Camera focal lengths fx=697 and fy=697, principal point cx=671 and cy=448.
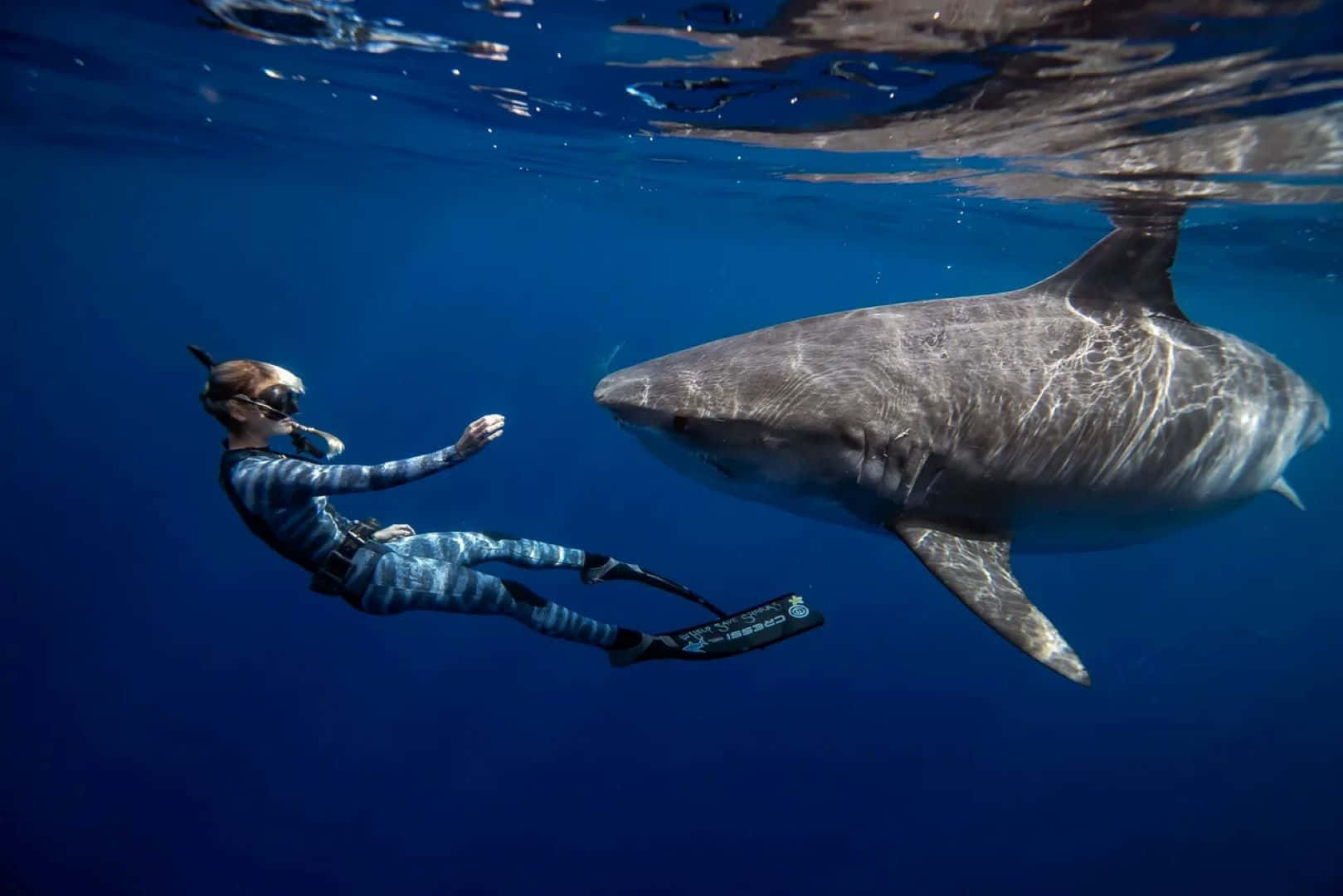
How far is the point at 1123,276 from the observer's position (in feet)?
18.4

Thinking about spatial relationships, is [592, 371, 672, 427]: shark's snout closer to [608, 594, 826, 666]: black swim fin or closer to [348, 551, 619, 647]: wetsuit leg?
[348, 551, 619, 647]: wetsuit leg

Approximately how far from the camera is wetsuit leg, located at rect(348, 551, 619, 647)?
5.26 m

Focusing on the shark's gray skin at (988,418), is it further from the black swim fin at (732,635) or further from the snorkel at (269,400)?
the snorkel at (269,400)

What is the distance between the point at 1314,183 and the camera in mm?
11891

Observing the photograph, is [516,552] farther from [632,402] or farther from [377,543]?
[632,402]

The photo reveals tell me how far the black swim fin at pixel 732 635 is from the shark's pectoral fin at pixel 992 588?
1.40m

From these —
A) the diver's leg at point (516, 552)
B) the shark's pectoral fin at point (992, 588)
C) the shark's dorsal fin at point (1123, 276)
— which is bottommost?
the diver's leg at point (516, 552)

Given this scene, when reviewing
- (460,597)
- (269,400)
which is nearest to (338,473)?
(269,400)

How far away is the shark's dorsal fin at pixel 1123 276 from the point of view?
5422 millimetres

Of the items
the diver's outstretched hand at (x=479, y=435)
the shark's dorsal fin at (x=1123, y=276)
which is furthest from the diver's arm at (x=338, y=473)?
the shark's dorsal fin at (x=1123, y=276)

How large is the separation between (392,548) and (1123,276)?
624 cm

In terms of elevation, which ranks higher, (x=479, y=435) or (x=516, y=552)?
(x=479, y=435)

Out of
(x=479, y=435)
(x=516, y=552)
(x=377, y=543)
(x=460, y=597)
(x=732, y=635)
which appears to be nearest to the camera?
(x=479, y=435)

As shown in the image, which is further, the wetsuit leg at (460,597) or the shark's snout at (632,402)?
the wetsuit leg at (460,597)
